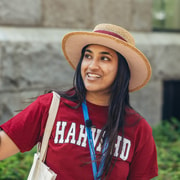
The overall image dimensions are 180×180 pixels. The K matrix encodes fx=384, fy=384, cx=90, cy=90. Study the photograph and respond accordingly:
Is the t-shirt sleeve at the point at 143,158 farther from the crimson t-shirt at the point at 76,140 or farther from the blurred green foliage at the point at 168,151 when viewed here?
the blurred green foliage at the point at 168,151

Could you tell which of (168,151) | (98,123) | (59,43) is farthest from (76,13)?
(98,123)

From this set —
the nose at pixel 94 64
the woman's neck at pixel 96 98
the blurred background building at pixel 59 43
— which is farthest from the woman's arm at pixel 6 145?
the blurred background building at pixel 59 43

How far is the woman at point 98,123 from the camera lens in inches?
84.6

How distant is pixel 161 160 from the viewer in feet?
13.2

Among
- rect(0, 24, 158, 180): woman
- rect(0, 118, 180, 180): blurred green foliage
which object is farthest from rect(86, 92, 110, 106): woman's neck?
rect(0, 118, 180, 180): blurred green foliage

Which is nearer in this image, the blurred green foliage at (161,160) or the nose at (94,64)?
the nose at (94,64)

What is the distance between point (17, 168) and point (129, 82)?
1348 millimetres

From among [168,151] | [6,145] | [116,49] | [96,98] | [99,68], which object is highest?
[116,49]

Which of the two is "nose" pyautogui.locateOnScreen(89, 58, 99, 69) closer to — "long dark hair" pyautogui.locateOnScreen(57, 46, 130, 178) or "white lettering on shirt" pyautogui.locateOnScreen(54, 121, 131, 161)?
"long dark hair" pyautogui.locateOnScreen(57, 46, 130, 178)

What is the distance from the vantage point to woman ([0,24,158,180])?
2148 millimetres

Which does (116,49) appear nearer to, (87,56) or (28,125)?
(87,56)

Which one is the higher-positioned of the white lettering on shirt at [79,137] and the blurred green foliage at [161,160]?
the white lettering on shirt at [79,137]

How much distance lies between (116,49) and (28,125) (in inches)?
26.5

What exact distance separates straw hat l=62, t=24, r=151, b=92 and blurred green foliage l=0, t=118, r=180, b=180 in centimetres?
120
